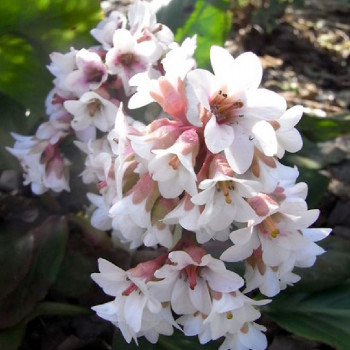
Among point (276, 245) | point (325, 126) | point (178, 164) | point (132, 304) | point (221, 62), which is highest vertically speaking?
point (221, 62)

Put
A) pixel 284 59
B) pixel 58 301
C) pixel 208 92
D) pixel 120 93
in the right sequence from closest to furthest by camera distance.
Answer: pixel 208 92 → pixel 120 93 → pixel 58 301 → pixel 284 59

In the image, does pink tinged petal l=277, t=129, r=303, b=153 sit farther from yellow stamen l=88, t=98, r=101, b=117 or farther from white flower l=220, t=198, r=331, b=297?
yellow stamen l=88, t=98, r=101, b=117

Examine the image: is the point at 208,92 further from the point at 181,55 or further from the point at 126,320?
the point at 126,320

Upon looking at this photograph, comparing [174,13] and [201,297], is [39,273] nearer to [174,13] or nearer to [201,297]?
[201,297]

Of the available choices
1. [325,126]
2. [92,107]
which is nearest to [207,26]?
[325,126]

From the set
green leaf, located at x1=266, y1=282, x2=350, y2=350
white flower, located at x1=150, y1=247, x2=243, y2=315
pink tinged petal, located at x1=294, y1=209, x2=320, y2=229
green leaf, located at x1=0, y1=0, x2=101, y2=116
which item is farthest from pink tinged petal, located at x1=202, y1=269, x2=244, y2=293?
green leaf, located at x1=0, y1=0, x2=101, y2=116

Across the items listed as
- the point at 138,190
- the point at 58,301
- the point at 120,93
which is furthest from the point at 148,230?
the point at 58,301
